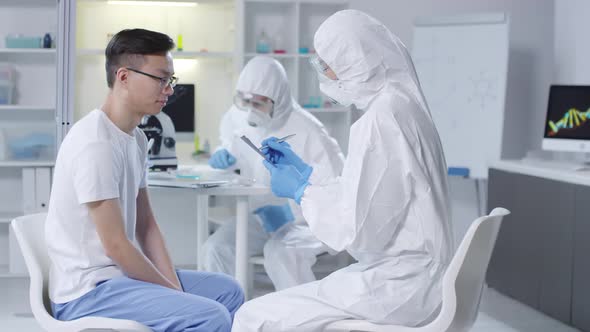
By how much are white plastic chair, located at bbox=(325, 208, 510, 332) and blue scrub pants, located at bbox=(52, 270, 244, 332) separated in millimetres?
326

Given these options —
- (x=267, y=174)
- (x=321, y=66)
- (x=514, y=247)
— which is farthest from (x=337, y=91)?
(x=514, y=247)

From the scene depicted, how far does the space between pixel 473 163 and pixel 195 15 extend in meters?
2.22

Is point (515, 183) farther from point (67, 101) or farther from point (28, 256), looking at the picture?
point (28, 256)

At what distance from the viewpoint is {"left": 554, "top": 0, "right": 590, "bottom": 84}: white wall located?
16.3 feet

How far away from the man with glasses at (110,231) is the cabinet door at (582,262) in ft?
7.22

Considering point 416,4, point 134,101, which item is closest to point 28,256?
point 134,101

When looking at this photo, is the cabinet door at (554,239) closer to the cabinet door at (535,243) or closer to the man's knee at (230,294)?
the cabinet door at (535,243)

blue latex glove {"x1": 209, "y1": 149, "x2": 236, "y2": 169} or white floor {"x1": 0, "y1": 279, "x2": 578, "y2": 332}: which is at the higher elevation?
blue latex glove {"x1": 209, "y1": 149, "x2": 236, "y2": 169}

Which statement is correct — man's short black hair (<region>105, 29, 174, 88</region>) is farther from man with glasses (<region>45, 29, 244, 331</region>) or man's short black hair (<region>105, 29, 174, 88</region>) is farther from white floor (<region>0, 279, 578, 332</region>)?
white floor (<region>0, 279, 578, 332</region>)

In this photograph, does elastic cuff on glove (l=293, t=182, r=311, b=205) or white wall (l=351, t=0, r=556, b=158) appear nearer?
elastic cuff on glove (l=293, t=182, r=311, b=205)

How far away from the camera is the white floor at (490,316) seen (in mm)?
3750

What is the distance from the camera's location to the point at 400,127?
1.93 meters

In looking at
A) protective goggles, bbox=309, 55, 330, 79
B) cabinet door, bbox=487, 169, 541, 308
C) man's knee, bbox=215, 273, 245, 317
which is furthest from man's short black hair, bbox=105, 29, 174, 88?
cabinet door, bbox=487, 169, 541, 308

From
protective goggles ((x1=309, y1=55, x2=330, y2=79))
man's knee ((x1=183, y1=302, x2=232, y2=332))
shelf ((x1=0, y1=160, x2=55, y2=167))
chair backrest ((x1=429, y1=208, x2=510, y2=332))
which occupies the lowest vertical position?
man's knee ((x1=183, y1=302, x2=232, y2=332))
